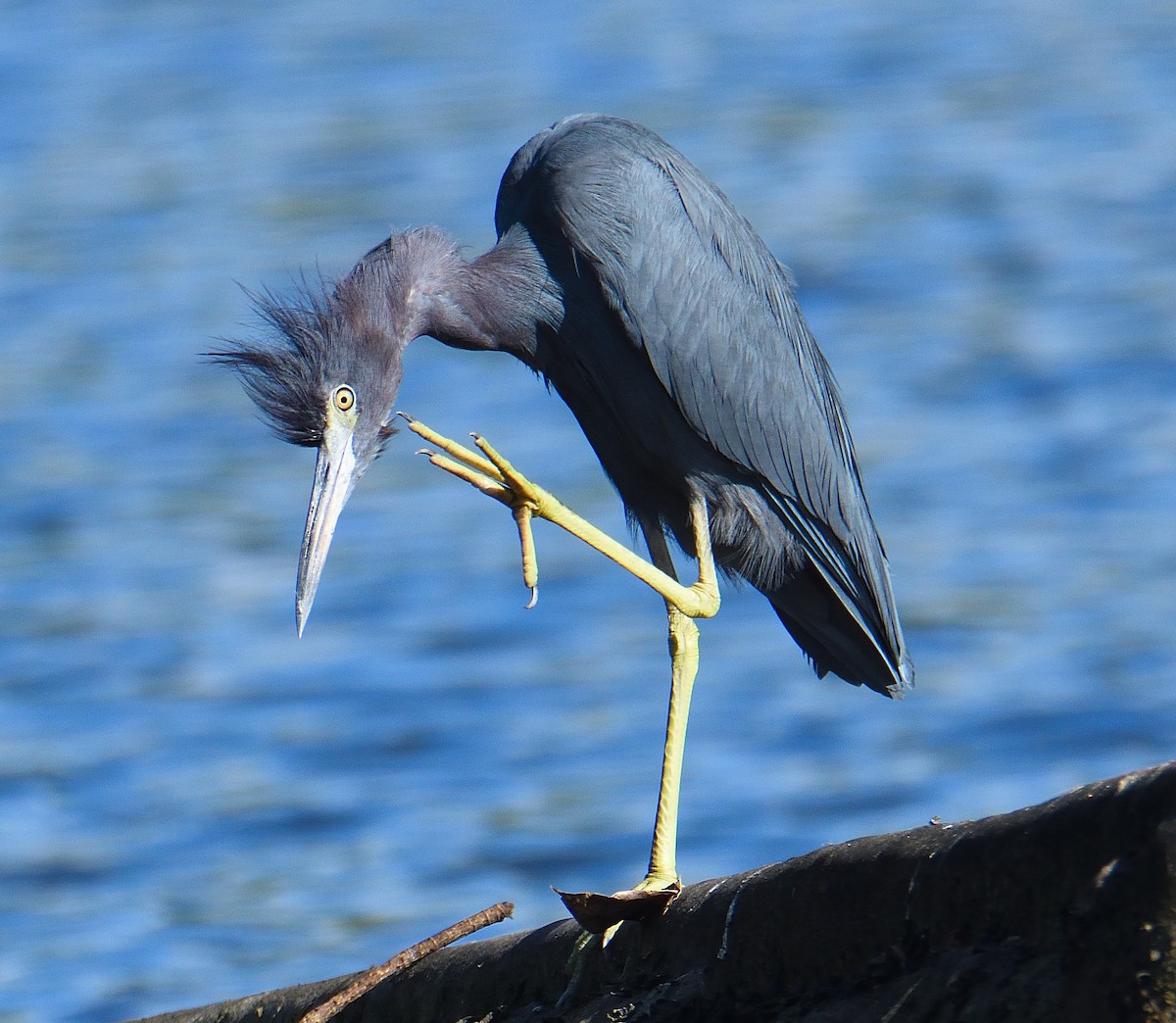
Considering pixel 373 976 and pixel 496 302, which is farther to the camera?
pixel 496 302

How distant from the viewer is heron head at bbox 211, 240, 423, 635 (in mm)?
4730

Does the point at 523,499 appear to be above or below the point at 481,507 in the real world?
below

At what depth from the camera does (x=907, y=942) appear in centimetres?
349

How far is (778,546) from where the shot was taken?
17.5ft

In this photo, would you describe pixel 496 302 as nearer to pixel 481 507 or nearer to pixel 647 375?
pixel 647 375

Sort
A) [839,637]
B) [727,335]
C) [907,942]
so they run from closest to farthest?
1. [907,942]
2. [727,335]
3. [839,637]

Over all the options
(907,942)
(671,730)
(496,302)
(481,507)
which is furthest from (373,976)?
(481,507)

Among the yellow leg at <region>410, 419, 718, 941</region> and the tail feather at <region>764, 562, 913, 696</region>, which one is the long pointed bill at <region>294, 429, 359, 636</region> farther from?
the tail feather at <region>764, 562, 913, 696</region>

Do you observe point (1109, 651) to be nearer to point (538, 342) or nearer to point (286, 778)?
point (286, 778)

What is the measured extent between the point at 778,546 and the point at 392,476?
24.4 ft

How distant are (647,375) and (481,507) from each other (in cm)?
723

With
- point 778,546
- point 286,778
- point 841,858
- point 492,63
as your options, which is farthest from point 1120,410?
point 841,858

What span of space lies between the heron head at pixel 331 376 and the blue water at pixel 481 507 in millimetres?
3523

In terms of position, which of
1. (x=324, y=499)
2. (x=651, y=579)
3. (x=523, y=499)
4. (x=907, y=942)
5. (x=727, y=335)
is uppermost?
(x=727, y=335)
